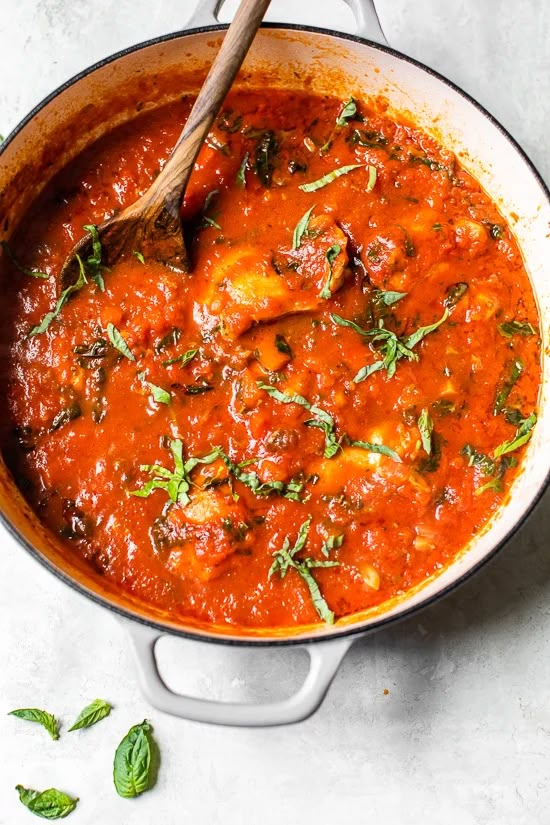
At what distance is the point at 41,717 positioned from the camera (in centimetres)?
371

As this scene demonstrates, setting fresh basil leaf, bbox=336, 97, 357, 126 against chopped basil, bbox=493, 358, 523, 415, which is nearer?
chopped basil, bbox=493, 358, 523, 415

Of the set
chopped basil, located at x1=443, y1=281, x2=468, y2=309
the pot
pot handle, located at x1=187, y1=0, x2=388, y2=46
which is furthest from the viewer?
chopped basil, located at x1=443, y1=281, x2=468, y2=309

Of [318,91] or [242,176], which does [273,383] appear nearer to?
[242,176]

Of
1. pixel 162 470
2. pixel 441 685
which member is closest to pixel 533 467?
pixel 441 685

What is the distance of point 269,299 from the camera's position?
3494 millimetres

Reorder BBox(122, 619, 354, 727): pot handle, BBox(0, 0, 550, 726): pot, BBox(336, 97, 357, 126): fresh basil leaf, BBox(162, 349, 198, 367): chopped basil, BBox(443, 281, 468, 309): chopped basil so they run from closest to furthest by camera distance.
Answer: BBox(122, 619, 354, 727): pot handle < BBox(0, 0, 550, 726): pot < BBox(162, 349, 198, 367): chopped basil < BBox(443, 281, 468, 309): chopped basil < BBox(336, 97, 357, 126): fresh basil leaf

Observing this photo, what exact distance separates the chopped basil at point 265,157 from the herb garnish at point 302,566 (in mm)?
1568

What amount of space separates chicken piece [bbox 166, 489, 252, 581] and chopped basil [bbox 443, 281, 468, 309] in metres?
1.27

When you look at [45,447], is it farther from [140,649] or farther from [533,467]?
[533,467]

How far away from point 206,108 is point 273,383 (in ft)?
3.76

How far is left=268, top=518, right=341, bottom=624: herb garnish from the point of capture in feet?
11.3

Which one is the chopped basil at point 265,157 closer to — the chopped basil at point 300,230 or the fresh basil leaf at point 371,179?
the chopped basil at point 300,230

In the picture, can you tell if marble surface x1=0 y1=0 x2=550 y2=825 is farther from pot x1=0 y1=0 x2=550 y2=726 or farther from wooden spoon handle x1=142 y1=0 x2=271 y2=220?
wooden spoon handle x1=142 y1=0 x2=271 y2=220

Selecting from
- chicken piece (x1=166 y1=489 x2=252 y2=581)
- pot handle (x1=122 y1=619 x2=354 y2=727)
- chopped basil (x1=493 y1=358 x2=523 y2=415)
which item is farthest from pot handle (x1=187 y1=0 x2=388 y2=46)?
pot handle (x1=122 y1=619 x2=354 y2=727)
